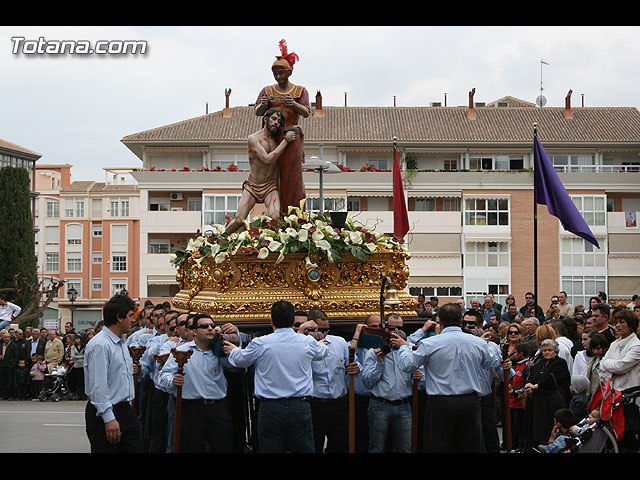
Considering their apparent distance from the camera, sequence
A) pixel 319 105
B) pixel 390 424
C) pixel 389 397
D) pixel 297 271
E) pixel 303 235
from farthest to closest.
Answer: pixel 319 105 → pixel 297 271 → pixel 303 235 → pixel 390 424 → pixel 389 397

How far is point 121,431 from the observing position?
6684 millimetres

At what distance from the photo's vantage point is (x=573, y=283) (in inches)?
1721

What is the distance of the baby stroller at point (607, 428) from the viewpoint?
26.8 feet

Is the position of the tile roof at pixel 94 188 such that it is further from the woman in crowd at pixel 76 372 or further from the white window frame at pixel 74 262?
the woman in crowd at pixel 76 372

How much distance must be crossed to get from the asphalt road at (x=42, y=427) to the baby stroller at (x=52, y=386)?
35cm

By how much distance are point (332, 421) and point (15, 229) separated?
41751 millimetres

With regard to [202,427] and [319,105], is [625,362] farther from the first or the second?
[319,105]

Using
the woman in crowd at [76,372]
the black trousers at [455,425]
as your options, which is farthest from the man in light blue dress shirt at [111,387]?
the woman in crowd at [76,372]

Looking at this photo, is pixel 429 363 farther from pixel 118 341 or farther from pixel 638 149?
pixel 638 149

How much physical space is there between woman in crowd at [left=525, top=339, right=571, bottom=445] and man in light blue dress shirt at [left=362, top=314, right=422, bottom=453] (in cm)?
254

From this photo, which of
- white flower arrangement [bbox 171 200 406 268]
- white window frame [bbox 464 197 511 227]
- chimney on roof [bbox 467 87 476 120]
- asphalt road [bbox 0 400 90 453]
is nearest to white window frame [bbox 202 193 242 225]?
white window frame [bbox 464 197 511 227]

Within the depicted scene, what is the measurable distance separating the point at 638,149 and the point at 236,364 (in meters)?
43.5

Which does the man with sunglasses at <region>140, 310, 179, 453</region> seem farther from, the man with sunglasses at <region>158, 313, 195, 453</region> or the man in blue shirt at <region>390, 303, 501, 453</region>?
the man in blue shirt at <region>390, 303, 501, 453</region>

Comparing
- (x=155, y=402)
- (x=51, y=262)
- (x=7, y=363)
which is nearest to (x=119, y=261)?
(x=51, y=262)
